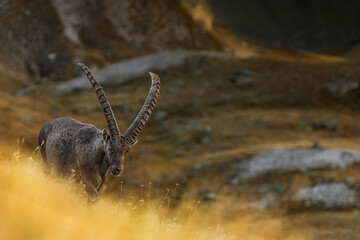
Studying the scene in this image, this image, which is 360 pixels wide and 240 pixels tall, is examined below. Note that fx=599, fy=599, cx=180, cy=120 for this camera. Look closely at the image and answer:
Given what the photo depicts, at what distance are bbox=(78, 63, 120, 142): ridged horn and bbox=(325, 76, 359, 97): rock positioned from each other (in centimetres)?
4114

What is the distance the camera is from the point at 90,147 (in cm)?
1029

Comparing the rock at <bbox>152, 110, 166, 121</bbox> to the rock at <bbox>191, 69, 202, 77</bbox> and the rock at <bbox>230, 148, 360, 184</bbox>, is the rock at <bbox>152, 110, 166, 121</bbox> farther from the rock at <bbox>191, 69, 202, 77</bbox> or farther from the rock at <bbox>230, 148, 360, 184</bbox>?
the rock at <bbox>230, 148, 360, 184</bbox>

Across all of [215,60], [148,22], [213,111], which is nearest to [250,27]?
[148,22]

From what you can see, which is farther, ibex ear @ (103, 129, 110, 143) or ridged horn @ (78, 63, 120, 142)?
ibex ear @ (103, 129, 110, 143)

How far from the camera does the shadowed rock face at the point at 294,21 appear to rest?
3371 inches

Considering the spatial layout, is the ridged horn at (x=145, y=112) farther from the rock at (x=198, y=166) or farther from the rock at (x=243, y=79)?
the rock at (x=243, y=79)

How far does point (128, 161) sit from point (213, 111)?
13.2m

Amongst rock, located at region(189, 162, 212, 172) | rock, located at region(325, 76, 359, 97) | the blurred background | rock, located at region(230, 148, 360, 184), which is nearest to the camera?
the blurred background

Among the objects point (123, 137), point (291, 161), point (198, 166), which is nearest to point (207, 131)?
point (198, 166)

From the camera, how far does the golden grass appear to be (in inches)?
200

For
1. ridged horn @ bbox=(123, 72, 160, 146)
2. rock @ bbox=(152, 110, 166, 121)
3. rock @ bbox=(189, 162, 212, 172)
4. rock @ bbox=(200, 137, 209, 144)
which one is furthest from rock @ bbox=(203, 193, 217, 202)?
ridged horn @ bbox=(123, 72, 160, 146)

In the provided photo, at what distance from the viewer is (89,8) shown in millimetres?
64250

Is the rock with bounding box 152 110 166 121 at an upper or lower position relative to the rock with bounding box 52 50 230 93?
upper

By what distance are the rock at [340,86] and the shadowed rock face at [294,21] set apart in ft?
108
